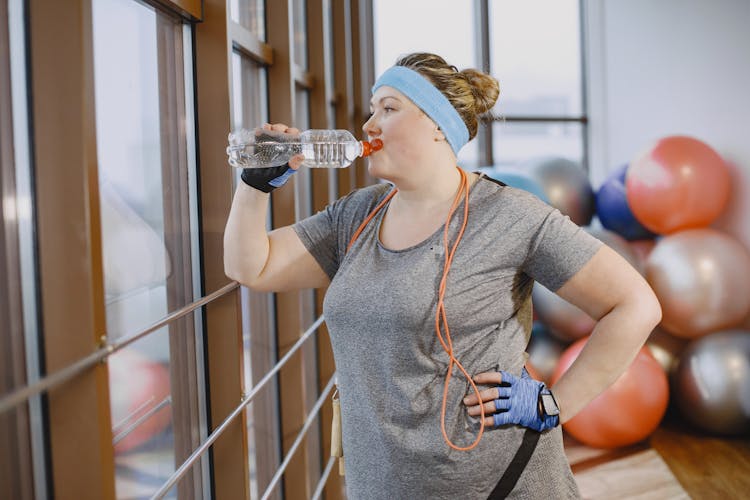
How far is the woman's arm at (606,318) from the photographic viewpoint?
1.17 meters

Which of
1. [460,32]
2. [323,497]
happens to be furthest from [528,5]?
[323,497]

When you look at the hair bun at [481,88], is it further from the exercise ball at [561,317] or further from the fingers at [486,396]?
Answer: the exercise ball at [561,317]

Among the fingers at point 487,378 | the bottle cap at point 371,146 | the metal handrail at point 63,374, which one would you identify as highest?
the bottle cap at point 371,146

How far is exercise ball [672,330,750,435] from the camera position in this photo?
2.81 metres

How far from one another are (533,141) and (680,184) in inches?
69.6

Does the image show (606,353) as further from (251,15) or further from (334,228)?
(251,15)

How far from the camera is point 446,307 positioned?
3.71 feet

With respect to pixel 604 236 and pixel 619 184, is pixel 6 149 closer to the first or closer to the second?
pixel 604 236

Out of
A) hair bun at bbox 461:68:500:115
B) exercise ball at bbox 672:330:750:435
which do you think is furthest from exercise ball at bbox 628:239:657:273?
hair bun at bbox 461:68:500:115

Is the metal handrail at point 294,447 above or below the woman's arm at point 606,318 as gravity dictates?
below

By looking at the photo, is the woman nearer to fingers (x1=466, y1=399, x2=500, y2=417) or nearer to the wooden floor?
fingers (x1=466, y1=399, x2=500, y2=417)

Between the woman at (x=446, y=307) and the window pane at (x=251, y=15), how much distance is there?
2.39 ft

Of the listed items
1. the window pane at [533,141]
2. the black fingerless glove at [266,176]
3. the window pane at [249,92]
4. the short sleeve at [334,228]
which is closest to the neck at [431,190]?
the short sleeve at [334,228]

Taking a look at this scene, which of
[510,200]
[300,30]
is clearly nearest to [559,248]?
[510,200]
